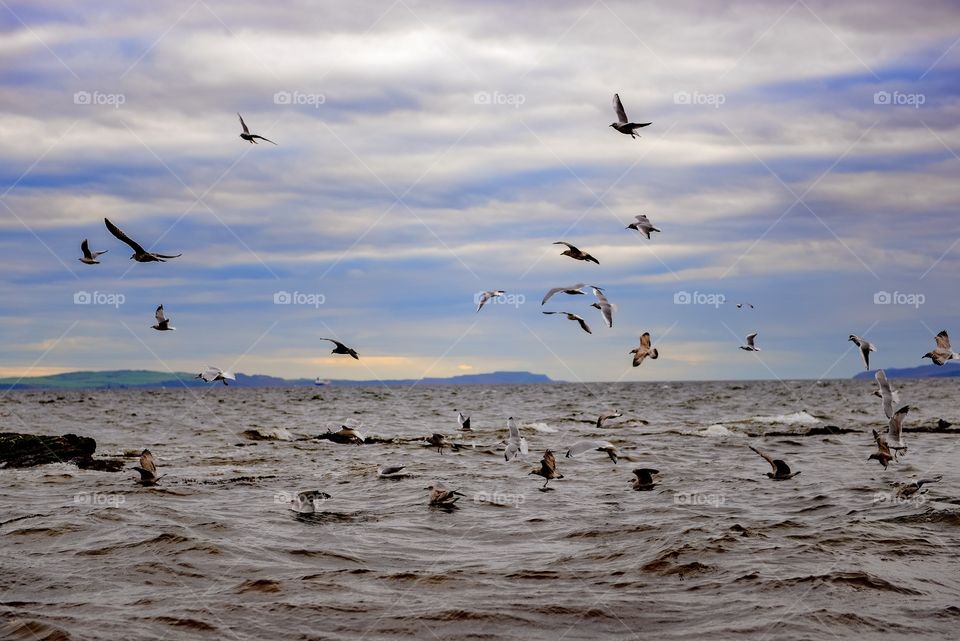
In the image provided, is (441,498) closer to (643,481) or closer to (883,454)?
(643,481)

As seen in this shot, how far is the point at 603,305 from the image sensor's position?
18219 mm

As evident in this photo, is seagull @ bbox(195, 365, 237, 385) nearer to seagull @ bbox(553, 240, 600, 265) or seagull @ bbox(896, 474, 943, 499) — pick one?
seagull @ bbox(553, 240, 600, 265)

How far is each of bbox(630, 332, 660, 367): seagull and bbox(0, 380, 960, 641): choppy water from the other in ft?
8.81

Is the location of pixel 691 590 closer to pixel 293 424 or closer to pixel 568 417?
pixel 293 424

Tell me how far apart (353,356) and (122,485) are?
5584mm

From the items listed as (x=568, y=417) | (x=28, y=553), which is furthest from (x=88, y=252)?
(x=568, y=417)

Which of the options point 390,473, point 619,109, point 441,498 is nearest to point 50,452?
point 390,473

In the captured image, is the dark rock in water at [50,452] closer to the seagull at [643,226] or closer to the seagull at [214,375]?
the seagull at [214,375]

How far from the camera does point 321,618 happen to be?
9.42 meters

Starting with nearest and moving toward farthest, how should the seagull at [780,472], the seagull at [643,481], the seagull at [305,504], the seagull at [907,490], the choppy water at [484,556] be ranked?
1. the choppy water at [484,556]
2. the seagull at [305,504]
3. the seagull at [907,490]
4. the seagull at [643,481]
5. the seagull at [780,472]

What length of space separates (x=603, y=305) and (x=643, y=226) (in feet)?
6.01

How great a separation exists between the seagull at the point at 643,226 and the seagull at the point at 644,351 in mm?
2259

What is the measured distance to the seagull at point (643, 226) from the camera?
1831 cm

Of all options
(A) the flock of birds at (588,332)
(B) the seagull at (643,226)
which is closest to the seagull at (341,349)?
(A) the flock of birds at (588,332)
